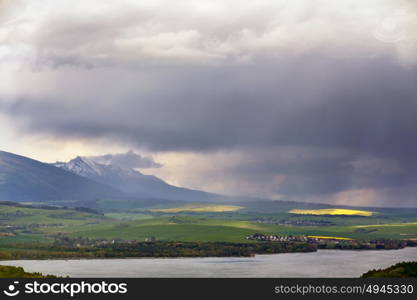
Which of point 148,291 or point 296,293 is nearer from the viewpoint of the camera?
point 296,293

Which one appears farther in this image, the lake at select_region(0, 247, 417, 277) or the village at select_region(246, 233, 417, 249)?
the village at select_region(246, 233, 417, 249)

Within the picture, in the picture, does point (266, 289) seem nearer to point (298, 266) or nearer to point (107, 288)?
point (107, 288)

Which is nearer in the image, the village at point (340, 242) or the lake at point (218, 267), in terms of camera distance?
the lake at point (218, 267)

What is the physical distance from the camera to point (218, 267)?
118438 mm

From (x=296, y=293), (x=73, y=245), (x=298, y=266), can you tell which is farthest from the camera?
(x=73, y=245)

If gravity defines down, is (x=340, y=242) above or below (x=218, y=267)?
above

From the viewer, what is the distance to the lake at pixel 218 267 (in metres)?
105

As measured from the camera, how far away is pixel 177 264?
127250 mm

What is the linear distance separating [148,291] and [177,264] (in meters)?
72.7

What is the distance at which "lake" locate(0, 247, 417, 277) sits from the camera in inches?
4149

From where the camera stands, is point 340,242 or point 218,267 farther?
point 340,242

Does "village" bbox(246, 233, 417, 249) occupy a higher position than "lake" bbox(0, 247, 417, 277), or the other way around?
"village" bbox(246, 233, 417, 249)

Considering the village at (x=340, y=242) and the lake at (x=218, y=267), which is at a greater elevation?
the village at (x=340, y=242)

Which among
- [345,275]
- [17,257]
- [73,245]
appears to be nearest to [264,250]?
[73,245]
